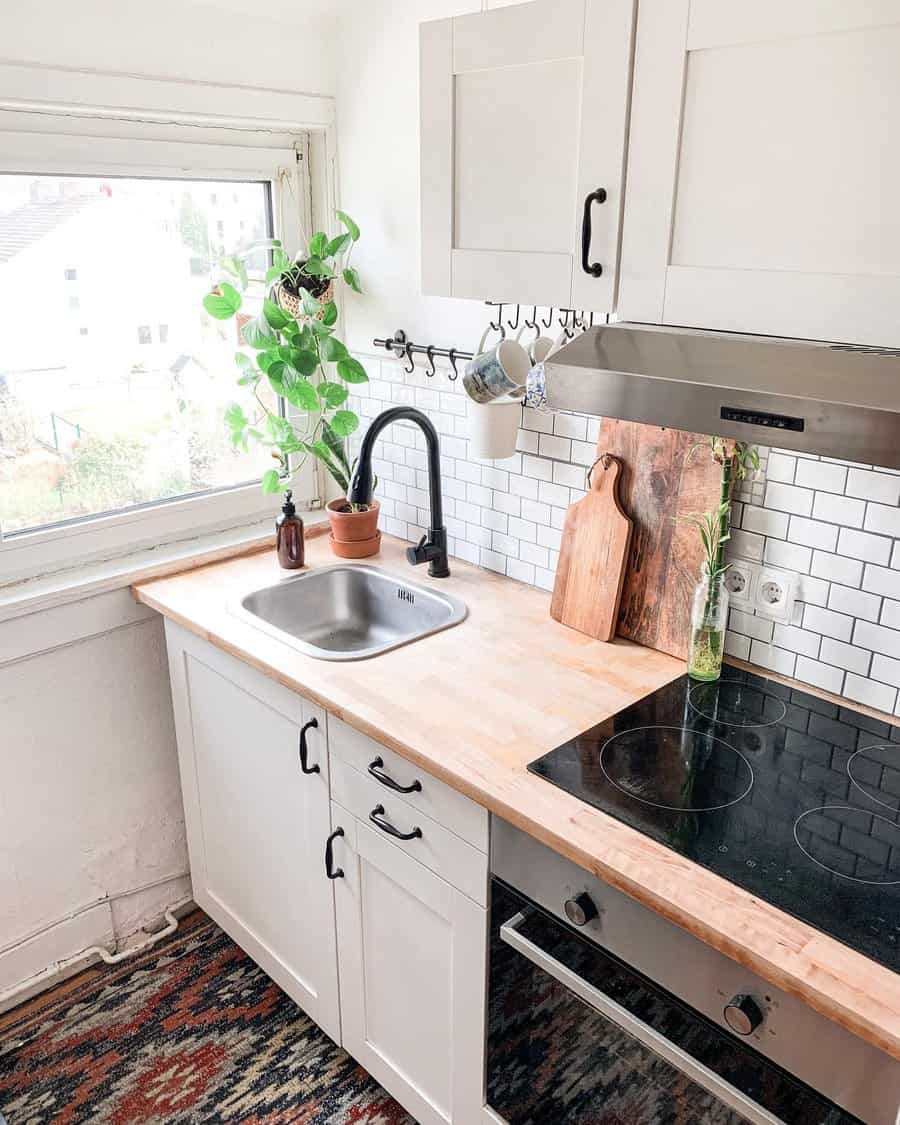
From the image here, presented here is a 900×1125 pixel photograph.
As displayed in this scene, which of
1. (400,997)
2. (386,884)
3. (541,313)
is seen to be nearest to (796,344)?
(541,313)

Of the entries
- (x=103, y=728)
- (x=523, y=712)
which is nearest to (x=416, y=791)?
(x=523, y=712)

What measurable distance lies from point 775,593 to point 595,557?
36 centimetres

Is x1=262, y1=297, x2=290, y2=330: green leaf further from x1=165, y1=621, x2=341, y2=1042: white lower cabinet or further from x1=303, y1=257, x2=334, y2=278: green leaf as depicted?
x1=165, y1=621, x2=341, y2=1042: white lower cabinet

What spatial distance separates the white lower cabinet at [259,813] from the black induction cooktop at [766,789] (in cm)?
58

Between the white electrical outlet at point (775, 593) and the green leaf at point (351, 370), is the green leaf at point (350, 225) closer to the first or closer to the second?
the green leaf at point (351, 370)

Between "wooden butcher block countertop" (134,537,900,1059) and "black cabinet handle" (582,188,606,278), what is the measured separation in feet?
2.37

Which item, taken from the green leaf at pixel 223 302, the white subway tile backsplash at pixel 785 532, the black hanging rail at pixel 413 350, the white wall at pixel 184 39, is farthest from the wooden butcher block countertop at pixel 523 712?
the white wall at pixel 184 39

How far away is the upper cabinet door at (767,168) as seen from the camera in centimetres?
114

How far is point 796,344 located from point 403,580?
1.15 m

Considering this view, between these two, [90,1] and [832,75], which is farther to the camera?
[90,1]

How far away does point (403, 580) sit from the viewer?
2213 mm

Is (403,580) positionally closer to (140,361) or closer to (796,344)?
(140,361)

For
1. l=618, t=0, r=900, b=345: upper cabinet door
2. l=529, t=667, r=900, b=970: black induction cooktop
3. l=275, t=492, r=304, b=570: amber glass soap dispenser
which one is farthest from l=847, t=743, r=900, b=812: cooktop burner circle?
l=275, t=492, r=304, b=570: amber glass soap dispenser

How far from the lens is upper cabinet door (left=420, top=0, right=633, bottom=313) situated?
4.62ft
